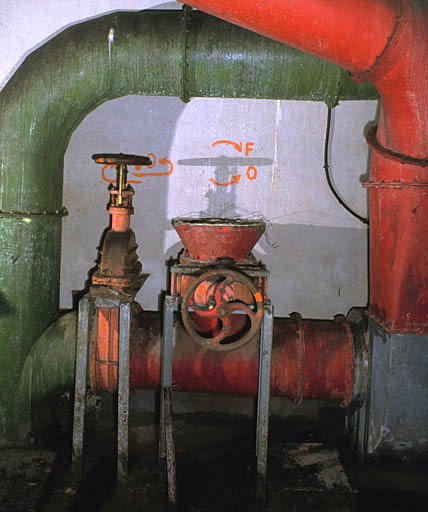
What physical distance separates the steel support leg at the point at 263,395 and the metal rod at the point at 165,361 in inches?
18.5

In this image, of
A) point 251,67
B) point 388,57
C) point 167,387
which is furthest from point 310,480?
point 251,67

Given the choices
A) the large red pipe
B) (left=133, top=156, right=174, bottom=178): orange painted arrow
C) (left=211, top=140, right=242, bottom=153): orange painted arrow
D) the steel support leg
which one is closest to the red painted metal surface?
the steel support leg

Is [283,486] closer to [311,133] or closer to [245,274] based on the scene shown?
[245,274]

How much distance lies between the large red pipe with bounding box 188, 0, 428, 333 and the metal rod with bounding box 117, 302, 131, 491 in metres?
1.36

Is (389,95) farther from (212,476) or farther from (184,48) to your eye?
(212,476)

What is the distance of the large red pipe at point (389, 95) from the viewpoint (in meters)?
1.98

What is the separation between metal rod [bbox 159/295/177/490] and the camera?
2.37 meters

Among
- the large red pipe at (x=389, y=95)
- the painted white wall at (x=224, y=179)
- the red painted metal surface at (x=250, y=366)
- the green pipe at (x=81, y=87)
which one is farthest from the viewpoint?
the painted white wall at (x=224, y=179)

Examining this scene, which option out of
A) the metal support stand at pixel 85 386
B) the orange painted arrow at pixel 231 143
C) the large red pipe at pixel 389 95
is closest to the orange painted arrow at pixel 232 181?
the orange painted arrow at pixel 231 143

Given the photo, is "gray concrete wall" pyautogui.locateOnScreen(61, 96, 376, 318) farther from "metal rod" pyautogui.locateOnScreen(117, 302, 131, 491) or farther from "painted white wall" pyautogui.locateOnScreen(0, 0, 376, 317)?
"metal rod" pyautogui.locateOnScreen(117, 302, 131, 491)

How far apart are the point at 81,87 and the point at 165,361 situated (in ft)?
5.01

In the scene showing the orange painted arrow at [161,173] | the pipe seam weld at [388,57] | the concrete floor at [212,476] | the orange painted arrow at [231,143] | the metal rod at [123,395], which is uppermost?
the pipe seam weld at [388,57]

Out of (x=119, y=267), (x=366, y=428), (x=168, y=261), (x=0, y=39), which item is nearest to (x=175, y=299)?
(x=119, y=267)

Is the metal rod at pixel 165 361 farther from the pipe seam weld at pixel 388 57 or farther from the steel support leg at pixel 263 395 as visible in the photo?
the pipe seam weld at pixel 388 57
